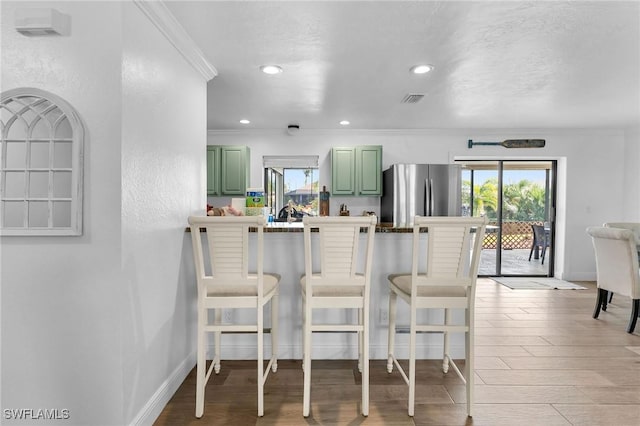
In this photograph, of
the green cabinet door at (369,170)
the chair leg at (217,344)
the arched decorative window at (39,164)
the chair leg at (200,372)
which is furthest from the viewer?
the green cabinet door at (369,170)

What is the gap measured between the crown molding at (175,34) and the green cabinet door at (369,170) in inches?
115

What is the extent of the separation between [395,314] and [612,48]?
2.46m

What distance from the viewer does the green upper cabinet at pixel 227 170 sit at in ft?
17.4

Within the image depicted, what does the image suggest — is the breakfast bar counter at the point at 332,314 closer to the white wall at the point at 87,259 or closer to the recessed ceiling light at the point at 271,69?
the white wall at the point at 87,259

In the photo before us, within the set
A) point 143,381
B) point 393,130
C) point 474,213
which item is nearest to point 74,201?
point 143,381

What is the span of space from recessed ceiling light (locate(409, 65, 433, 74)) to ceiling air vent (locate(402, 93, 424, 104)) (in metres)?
0.69

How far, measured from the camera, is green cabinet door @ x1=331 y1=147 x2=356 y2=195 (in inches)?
214

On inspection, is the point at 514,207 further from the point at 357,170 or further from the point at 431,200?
the point at 357,170

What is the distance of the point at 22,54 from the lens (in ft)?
5.50

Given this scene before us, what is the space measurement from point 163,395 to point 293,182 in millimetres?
3964

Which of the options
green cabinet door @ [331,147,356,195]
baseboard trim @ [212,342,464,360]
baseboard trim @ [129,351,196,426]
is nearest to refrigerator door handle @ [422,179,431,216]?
green cabinet door @ [331,147,356,195]

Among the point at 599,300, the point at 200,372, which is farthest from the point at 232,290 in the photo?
the point at 599,300

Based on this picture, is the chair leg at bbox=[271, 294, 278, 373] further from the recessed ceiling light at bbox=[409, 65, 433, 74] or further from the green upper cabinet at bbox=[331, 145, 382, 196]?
the green upper cabinet at bbox=[331, 145, 382, 196]

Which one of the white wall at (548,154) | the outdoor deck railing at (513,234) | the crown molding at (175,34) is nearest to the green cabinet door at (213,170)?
the white wall at (548,154)
